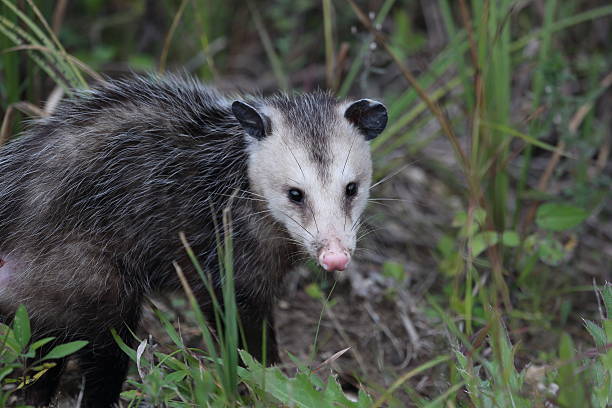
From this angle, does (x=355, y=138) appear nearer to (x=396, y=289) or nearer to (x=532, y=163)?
(x=396, y=289)

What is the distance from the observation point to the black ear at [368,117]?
7.11ft

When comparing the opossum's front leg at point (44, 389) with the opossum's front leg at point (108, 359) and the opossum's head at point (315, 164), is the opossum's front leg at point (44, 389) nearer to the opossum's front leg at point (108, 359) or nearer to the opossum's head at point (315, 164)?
the opossum's front leg at point (108, 359)

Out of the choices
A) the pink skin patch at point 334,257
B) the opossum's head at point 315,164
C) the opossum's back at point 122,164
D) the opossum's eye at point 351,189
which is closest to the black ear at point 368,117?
the opossum's head at point 315,164

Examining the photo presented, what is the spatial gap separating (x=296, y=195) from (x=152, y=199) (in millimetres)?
430

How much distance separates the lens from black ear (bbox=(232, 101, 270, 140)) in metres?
2.10

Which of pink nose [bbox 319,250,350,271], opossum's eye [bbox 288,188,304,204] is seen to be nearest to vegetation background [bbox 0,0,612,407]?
pink nose [bbox 319,250,350,271]

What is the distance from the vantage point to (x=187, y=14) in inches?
135

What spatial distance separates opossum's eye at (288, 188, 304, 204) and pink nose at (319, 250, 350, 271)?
0.23 m

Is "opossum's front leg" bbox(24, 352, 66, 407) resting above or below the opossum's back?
below

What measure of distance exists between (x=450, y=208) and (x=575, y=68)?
2.73 feet

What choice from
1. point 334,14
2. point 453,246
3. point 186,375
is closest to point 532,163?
point 453,246

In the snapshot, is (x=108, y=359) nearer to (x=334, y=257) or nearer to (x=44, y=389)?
(x=44, y=389)

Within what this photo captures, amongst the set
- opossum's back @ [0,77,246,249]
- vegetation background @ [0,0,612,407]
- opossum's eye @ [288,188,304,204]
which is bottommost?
vegetation background @ [0,0,612,407]

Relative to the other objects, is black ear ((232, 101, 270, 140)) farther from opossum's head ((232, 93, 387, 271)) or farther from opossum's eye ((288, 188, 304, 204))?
opossum's eye ((288, 188, 304, 204))
